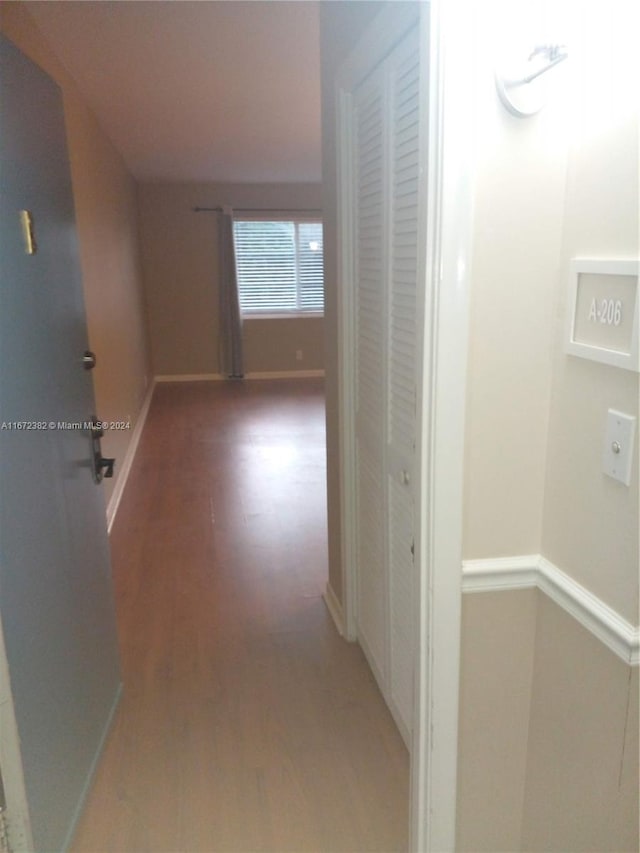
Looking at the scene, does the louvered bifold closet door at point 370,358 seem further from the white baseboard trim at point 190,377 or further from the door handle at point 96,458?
the white baseboard trim at point 190,377

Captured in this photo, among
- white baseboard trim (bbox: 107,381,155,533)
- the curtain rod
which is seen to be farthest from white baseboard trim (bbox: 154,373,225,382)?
the curtain rod

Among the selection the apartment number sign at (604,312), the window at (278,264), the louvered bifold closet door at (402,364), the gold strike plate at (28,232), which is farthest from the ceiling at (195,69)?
the window at (278,264)

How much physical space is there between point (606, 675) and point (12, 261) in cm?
141

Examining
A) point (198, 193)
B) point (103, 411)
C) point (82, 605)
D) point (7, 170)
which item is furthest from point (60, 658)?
point (198, 193)

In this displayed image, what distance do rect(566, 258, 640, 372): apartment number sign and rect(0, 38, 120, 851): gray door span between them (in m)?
1.10

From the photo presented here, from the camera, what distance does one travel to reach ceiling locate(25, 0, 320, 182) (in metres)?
2.39

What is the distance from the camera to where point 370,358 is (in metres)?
1.99

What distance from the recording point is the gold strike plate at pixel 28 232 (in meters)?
1.39

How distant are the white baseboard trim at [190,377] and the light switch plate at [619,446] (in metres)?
7.06

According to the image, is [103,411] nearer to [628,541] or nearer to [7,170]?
[7,170]

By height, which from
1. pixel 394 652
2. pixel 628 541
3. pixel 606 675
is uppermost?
pixel 628 541

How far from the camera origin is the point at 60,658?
61.4 inches

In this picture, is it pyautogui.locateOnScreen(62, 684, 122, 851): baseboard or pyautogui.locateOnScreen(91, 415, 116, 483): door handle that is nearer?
pyautogui.locateOnScreen(62, 684, 122, 851): baseboard

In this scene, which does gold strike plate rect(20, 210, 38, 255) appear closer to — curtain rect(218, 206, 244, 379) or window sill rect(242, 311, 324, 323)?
curtain rect(218, 206, 244, 379)
